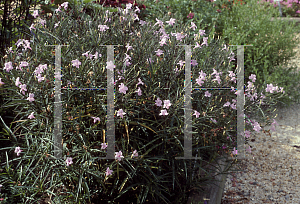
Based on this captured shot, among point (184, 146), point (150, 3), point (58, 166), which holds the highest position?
point (150, 3)

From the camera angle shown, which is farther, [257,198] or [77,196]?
[257,198]

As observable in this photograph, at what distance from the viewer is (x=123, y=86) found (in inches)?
58.6

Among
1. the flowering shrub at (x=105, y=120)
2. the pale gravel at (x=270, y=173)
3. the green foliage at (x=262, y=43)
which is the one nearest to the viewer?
the flowering shrub at (x=105, y=120)

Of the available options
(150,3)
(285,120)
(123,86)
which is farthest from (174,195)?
(150,3)

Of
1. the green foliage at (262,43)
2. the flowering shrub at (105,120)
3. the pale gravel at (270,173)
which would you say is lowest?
the pale gravel at (270,173)

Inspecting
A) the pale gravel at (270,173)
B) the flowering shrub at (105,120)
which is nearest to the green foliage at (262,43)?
the pale gravel at (270,173)

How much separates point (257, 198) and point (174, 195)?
0.80 metres

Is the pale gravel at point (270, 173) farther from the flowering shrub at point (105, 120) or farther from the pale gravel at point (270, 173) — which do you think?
the flowering shrub at point (105, 120)

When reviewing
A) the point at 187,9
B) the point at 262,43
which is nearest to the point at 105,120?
the point at 262,43

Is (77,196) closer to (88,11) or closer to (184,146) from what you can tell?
(184,146)

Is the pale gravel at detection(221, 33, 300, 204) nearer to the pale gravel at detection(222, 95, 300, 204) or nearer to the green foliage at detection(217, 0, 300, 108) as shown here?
the pale gravel at detection(222, 95, 300, 204)

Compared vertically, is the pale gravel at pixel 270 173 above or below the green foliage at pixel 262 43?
below

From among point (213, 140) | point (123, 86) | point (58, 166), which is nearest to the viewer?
point (123, 86)

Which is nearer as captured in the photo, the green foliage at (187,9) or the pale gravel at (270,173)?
the pale gravel at (270,173)
